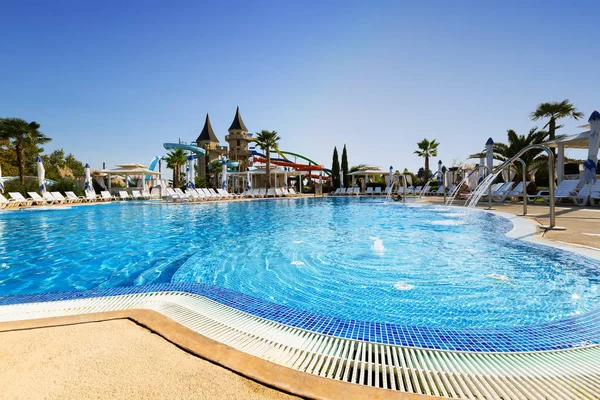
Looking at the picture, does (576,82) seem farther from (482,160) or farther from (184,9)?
(184,9)

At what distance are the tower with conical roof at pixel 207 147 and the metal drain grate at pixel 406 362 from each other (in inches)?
1906

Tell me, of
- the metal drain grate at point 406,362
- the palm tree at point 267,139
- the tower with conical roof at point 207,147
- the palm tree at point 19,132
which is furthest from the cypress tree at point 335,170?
the metal drain grate at point 406,362

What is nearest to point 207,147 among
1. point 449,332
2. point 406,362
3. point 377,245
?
point 377,245

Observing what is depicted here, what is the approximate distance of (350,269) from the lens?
199 inches

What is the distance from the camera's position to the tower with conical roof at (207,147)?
50575mm

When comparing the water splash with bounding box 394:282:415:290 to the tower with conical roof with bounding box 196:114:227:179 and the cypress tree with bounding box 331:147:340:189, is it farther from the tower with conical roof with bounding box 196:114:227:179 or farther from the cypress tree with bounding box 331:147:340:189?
the tower with conical roof with bounding box 196:114:227:179

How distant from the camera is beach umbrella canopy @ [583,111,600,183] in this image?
1231 centimetres

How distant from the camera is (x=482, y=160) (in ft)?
74.6

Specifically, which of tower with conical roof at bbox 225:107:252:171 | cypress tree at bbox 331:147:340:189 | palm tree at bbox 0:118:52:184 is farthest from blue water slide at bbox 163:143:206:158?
palm tree at bbox 0:118:52:184

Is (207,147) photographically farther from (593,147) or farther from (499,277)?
(499,277)

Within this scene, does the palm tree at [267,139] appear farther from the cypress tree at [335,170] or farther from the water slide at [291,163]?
the cypress tree at [335,170]

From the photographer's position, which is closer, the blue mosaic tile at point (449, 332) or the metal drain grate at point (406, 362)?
the metal drain grate at point (406, 362)

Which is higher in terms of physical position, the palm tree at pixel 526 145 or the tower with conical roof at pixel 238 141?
the tower with conical roof at pixel 238 141

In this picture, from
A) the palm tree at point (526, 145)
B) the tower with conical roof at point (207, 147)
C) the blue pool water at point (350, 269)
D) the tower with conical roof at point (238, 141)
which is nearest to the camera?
the blue pool water at point (350, 269)
